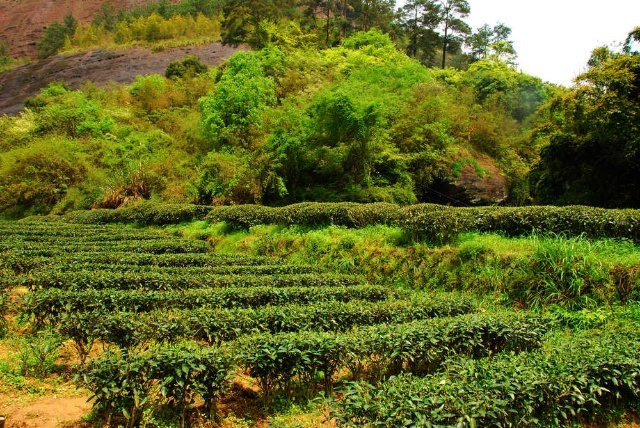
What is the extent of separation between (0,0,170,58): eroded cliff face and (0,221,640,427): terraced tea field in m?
102

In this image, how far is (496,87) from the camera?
111 ft

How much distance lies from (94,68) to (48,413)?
6259cm

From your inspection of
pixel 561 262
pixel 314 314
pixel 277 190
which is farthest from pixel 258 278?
pixel 277 190

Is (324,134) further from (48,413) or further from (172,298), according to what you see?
(48,413)

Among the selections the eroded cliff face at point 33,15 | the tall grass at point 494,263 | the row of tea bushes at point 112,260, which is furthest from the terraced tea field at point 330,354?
the eroded cliff face at point 33,15

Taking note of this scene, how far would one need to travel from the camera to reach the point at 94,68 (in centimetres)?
5825

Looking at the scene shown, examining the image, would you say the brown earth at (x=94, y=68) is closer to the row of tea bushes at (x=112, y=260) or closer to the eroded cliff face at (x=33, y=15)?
the eroded cliff face at (x=33, y=15)

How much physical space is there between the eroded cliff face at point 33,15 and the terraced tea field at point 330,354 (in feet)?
336

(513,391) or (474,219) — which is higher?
(474,219)

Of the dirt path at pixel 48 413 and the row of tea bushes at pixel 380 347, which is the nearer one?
the dirt path at pixel 48 413

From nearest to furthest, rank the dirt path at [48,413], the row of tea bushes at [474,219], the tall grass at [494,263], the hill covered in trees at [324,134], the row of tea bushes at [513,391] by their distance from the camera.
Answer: the row of tea bushes at [513,391] < the dirt path at [48,413] < the tall grass at [494,263] < the row of tea bushes at [474,219] < the hill covered in trees at [324,134]

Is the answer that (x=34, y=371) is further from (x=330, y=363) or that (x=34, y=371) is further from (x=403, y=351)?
(x=403, y=351)

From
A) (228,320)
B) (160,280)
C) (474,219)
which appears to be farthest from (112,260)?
(474,219)

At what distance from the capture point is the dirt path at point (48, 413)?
466 centimetres
